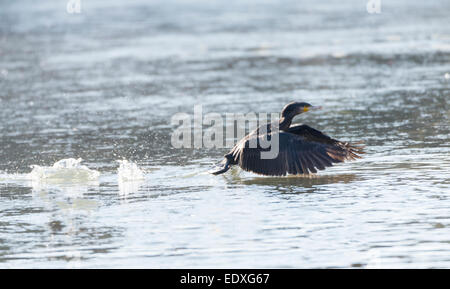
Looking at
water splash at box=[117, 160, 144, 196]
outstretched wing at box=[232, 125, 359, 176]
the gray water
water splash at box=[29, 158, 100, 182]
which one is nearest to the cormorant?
outstretched wing at box=[232, 125, 359, 176]

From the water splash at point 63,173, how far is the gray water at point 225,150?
0.12 metres

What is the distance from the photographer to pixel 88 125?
14.0m

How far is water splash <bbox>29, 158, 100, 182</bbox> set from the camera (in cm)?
1022

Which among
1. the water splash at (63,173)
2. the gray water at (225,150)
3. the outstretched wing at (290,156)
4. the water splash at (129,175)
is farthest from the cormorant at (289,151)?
the water splash at (63,173)

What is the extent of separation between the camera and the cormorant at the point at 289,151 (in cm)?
970

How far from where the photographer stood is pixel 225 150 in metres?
11.7

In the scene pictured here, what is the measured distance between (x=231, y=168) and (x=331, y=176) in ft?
4.24

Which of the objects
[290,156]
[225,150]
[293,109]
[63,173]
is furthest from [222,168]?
[63,173]

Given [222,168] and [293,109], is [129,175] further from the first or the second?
[293,109]

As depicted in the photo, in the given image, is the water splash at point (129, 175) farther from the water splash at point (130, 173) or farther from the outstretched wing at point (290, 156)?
the outstretched wing at point (290, 156)

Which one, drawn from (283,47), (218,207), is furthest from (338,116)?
(283,47)

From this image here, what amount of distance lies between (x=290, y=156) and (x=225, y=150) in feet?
6.92

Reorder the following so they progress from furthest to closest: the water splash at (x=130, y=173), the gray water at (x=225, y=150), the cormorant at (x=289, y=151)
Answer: the water splash at (x=130, y=173)
the cormorant at (x=289, y=151)
the gray water at (x=225, y=150)
